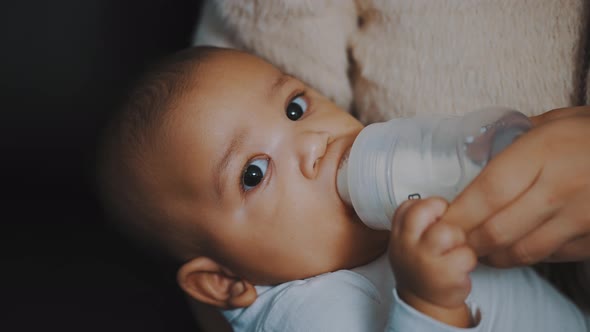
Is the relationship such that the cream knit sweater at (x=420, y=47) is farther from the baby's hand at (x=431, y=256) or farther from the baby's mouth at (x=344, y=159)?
the baby's hand at (x=431, y=256)

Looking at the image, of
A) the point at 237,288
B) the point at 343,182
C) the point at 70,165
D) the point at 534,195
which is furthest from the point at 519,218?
the point at 70,165

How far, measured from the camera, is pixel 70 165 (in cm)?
114

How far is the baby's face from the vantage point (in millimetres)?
836

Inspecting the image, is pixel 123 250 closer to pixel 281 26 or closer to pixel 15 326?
pixel 15 326

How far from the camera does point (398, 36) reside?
3.17 ft

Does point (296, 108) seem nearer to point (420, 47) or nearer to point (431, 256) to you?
point (420, 47)

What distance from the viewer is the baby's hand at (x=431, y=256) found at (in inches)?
24.3

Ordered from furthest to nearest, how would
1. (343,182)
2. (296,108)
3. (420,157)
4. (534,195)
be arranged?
(296,108)
(343,182)
(420,157)
(534,195)

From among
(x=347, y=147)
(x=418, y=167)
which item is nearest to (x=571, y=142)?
(x=418, y=167)

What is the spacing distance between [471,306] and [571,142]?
249 millimetres

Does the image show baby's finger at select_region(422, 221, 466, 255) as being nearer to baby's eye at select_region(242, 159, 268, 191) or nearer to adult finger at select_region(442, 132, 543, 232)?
adult finger at select_region(442, 132, 543, 232)

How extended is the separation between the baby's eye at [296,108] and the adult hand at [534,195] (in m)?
0.35

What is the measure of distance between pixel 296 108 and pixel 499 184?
0.40 meters

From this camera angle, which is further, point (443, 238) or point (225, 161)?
point (225, 161)
